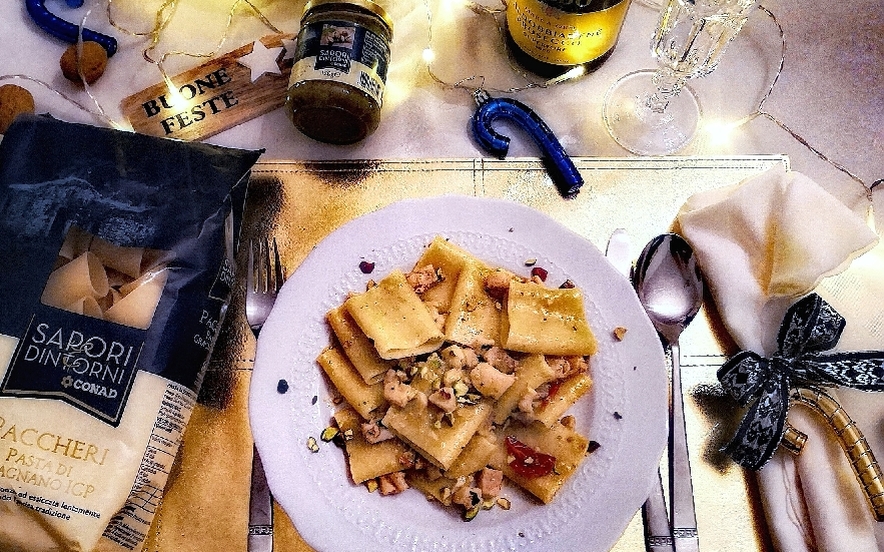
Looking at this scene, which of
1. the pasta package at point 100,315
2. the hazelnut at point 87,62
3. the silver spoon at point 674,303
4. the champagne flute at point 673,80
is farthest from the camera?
the hazelnut at point 87,62

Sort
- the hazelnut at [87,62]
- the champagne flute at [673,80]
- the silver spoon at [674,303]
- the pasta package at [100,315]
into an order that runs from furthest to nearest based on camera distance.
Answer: the hazelnut at [87,62] < the champagne flute at [673,80] < the silver spoon at [674,303] < the pasta package at [100,315]

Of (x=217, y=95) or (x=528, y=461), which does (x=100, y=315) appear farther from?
(x=528, y=461)

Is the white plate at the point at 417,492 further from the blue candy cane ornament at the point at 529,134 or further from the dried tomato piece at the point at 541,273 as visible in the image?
the blue candy cane ornament at the point at 529,134

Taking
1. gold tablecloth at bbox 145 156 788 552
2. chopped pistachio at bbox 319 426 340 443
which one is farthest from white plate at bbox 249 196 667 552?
gold tablecloth at bbox 145 156 788 552

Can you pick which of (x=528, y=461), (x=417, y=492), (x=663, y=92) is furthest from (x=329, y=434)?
(x=663, y=92)

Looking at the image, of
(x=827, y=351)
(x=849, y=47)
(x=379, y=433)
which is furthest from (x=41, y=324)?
(x=849, y=47)

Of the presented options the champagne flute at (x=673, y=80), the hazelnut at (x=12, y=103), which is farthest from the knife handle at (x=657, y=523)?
the hazelnut at (x=12, y=103)

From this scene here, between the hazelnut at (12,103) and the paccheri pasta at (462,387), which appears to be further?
the hazelnut at (12,103)
